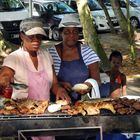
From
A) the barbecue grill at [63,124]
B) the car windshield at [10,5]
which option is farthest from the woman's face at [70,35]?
the car windshield at [10,5]

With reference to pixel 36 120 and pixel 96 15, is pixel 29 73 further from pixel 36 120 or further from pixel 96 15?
pixel 96 15

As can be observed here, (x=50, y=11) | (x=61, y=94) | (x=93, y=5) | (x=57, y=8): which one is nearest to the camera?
(x=61, y=94)

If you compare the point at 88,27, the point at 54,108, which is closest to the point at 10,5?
the point at 88,27

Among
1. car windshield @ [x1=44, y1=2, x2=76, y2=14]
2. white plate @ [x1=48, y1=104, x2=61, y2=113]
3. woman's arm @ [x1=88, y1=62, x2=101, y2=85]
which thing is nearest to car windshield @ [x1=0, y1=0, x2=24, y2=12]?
car windshield @ [x1=44, y1=2, x2=76, y2=14]

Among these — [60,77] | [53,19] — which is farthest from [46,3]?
[60,77]

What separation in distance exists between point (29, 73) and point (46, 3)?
16.3 m

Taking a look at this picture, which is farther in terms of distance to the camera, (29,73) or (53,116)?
(29,73)

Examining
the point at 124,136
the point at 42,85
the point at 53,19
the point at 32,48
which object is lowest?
the point at 124,136

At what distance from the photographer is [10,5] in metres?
18.0

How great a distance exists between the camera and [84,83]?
4.41m

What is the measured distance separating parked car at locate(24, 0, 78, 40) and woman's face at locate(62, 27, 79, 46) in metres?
14.1

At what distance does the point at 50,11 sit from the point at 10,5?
219 centimetres

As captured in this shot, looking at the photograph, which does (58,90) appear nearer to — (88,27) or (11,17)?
(88,27)

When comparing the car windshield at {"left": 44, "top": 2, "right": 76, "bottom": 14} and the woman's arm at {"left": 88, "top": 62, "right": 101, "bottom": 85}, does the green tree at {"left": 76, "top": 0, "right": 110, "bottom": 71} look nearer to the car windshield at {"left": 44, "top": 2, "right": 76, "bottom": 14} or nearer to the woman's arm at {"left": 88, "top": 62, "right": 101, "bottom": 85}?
the woman's arm at {"left": 88, "top": 62, "right": 101, "bottom": 85}
